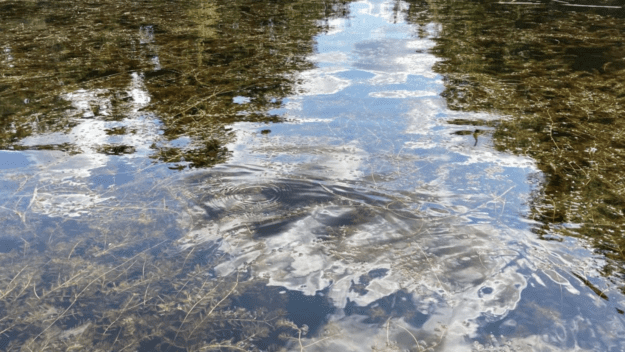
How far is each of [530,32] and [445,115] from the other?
96.7 inches

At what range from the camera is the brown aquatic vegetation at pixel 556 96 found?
2.51 meters

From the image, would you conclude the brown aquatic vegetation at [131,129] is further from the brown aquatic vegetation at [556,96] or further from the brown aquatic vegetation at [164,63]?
the brown aquatic vegetation at [556,96]

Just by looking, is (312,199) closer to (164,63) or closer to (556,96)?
(556,96)

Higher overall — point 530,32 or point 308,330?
point 530,32

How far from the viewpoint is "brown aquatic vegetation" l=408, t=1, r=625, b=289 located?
251 cm

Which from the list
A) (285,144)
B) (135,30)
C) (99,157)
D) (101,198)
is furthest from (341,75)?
(135,30)

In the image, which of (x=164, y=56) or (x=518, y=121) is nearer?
(x=518, y=121)

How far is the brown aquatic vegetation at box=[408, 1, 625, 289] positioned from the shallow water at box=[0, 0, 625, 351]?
17mm

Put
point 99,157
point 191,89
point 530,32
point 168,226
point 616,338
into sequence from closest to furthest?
point 616,338
point 168,226
point 99,157
point 191,89
point 530,32

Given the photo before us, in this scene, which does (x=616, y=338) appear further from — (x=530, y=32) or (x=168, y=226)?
(x=530, y=32)

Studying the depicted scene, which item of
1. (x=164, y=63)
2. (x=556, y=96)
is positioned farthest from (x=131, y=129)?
(x=556, y=96)

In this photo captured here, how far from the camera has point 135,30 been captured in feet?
19.0

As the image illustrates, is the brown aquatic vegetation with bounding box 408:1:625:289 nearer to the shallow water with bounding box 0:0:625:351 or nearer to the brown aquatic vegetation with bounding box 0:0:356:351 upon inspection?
the shallow water with bounding box 0:0:625:351

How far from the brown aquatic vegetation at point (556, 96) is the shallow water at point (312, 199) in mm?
17
